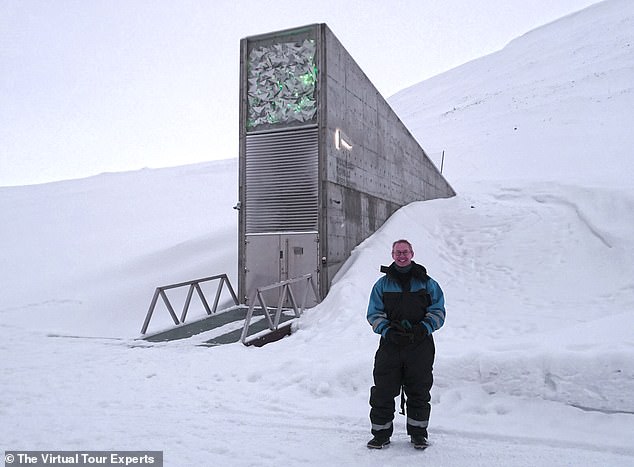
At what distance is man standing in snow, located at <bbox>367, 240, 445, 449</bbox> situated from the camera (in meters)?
3.79

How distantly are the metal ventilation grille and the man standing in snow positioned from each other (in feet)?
19.3

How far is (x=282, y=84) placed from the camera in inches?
404

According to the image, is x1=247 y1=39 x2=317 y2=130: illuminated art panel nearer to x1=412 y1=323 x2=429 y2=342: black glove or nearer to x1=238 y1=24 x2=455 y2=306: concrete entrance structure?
x1=238 y1=24 x2=455 y2=306: concrete entrance structure

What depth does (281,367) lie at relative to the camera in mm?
6051

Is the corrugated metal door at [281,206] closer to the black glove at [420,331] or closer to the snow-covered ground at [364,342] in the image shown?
the snow-covered ground at [364,342]

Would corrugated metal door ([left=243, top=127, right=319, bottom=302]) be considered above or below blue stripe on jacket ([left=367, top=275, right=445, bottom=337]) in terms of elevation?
above

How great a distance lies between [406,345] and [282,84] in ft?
25.4

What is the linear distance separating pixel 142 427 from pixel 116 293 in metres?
9.68

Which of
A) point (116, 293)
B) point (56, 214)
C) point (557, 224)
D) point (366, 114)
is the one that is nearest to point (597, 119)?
point (557, 224)

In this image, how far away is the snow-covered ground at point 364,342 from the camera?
13.1ft

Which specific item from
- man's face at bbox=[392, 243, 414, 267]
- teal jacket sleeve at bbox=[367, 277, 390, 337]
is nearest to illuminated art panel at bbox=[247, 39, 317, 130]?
man's face at bbox=[392, 243, 414, 267]

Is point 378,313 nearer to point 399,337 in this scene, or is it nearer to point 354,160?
point 399,337

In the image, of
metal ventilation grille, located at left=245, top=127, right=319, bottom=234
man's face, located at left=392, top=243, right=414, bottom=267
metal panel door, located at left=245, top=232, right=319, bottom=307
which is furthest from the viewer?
metal ventilation grille, located at left=245, top=127, right=319, bottom=234

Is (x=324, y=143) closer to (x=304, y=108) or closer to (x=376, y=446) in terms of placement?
(x=304, y=108)
